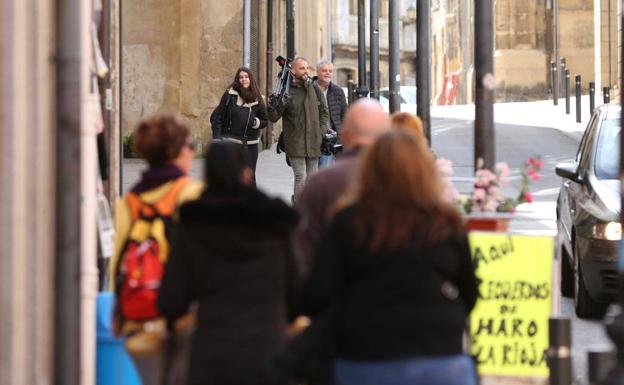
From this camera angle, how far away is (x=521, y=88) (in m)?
52.2

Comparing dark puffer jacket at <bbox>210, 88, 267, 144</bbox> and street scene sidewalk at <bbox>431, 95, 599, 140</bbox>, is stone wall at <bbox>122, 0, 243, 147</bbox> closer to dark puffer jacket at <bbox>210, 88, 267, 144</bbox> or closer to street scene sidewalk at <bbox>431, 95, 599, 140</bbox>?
street scene sidewalk at <bbox>431, 95, 599, 140</bbox>

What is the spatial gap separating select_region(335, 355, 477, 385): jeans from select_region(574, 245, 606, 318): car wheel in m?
7.17

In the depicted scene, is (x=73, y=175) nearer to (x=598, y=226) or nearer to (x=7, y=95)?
(x=7, y=95)

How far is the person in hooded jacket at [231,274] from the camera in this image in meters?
5.95

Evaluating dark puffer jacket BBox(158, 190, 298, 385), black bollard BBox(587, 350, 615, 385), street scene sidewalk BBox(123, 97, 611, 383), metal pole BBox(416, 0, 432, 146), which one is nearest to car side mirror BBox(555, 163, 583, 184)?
street scene sidewalk BBox(123, 97, 611, 383)

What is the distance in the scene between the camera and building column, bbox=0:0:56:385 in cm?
764

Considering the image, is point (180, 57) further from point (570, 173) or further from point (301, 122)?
point (570, 173)

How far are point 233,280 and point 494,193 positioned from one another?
404cm

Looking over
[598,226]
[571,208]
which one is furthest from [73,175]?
[571,208]

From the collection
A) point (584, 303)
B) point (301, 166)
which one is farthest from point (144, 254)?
point (301, 166)

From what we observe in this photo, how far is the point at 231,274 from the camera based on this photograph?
6027 millimetres

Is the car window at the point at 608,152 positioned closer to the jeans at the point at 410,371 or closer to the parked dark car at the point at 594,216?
the parked dark car at the point at 594,216

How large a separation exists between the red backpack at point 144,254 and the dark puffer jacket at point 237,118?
443 inches

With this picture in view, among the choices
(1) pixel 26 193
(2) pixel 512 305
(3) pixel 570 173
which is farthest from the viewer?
(3) pixel 570 173
